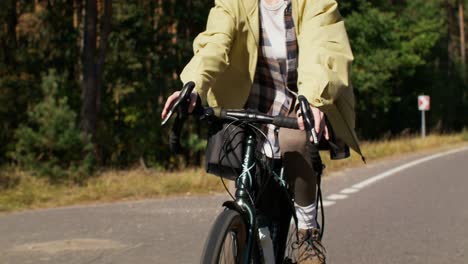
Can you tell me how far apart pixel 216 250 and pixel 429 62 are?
45.8 metres

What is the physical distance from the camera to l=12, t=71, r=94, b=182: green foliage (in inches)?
583

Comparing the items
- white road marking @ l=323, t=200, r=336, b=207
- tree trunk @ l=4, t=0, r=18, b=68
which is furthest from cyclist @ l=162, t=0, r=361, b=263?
tree trunk @ l=4, t=0, r=18, b=68

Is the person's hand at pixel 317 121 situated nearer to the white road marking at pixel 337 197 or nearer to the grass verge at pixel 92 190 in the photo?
the white road marking at pixel 337 197

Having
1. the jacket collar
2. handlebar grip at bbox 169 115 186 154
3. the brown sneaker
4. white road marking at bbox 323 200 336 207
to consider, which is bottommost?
white road marking at bbox 323 200 336 207

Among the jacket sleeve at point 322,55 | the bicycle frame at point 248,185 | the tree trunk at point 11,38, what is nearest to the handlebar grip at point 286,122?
the jacket sleeve at point 322,55

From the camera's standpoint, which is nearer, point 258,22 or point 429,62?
point 258,22

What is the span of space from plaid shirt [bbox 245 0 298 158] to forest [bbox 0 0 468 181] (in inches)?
440

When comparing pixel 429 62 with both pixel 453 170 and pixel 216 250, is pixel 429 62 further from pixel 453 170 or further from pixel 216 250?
pixel 216 250

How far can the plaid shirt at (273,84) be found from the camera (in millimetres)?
3691

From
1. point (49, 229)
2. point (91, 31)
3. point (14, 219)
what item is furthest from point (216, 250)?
point (91, 31)

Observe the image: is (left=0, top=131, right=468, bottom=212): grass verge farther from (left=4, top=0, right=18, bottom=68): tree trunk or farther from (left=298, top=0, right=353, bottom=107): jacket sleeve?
(left=4, top=0, right=18, bottom=68): tree trunk

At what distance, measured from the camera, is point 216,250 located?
301 cm

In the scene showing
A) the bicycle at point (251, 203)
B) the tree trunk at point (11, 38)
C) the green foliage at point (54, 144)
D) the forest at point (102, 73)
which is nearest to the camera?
the bicycle at point (251, 203)

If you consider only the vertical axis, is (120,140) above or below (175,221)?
below
